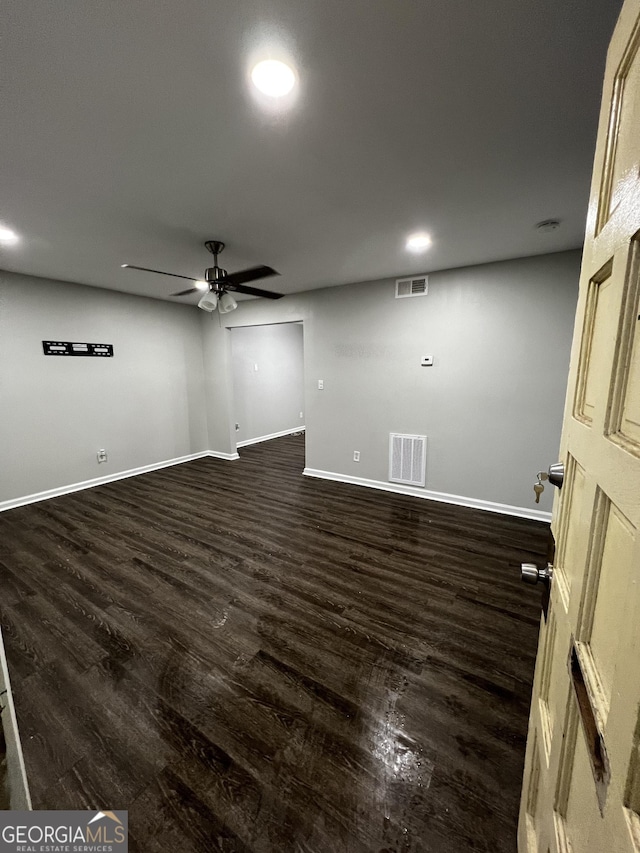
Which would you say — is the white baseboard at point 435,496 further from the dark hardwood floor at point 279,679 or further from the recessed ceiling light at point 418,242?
the recessed ceiling light at point 418,242

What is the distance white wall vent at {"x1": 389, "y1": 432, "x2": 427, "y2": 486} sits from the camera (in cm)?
375

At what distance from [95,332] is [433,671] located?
4.82 m

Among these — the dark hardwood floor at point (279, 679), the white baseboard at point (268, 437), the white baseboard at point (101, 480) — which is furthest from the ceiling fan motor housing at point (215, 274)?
the white baseboard at point (268, 437)

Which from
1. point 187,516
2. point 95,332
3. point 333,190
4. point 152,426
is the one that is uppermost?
point 333,190

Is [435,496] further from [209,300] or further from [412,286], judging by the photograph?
[209,300]

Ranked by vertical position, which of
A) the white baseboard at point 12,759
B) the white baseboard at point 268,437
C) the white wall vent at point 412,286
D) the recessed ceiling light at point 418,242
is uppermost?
the recessed ceiling light at point 418,242

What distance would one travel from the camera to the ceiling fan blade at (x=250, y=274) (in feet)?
7.98

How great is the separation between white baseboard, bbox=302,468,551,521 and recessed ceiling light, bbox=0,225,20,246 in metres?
3.64

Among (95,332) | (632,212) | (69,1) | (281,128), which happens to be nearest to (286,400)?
(95,332)

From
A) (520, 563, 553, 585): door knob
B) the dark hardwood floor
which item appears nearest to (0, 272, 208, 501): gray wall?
the dark hardwood floor

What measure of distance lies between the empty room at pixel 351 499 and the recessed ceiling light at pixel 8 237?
8cm

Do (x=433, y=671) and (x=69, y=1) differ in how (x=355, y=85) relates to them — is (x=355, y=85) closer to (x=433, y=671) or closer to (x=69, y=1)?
(x=69, y=1)

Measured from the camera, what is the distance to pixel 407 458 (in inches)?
151

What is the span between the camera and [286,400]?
23.0ft
